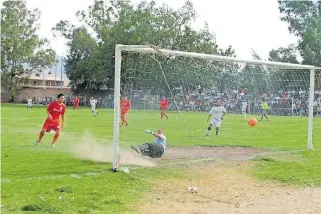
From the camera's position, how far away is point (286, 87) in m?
22.2

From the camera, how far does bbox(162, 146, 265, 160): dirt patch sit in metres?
13.7

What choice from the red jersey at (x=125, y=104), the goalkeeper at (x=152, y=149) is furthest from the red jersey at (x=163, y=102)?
the goalkeeper at (x=152, y=149)

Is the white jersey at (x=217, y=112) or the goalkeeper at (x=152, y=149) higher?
the white jersey at (x=217, y=112)

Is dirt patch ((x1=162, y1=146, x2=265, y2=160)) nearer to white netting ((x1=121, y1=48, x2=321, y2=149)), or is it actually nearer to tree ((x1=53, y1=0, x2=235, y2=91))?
white netting ((x1=121, y1=48, x2=321, y2=149))

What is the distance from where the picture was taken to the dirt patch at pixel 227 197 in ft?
26.2

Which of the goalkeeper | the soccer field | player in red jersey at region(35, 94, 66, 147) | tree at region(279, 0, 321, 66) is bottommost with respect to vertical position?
the soccer field

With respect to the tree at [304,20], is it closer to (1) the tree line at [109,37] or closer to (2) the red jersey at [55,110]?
(1) the tree line at [109,37]

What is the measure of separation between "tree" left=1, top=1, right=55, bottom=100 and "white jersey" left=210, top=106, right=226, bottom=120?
54.1m

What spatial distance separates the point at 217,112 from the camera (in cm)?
A: 1973

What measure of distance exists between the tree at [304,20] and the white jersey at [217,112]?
3524 cm

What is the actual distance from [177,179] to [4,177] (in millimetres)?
3744

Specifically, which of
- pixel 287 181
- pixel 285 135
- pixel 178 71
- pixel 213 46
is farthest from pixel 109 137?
pixel 213 46

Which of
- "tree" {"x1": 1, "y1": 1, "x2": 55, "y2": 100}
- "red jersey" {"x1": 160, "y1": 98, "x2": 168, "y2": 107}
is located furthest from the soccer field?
"tree" {"x1": 1, "y1": 1, "x2": 55, "y2": 100}

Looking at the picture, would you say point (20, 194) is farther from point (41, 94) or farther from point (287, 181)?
point (41, 94)
